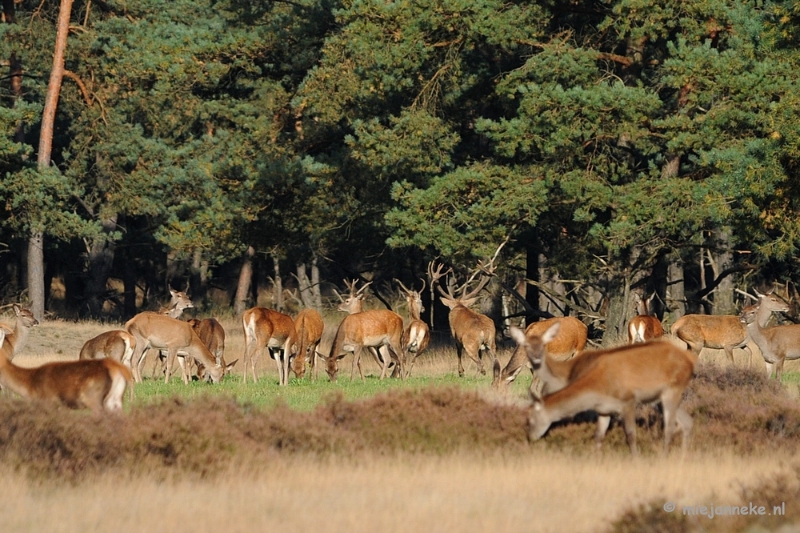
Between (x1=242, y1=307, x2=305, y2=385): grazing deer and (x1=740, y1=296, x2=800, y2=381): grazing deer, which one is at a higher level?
(x1=242, y1=307, x2=305, y2=385): grazing deer

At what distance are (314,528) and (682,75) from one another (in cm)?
1491

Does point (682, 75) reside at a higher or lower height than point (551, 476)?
higher

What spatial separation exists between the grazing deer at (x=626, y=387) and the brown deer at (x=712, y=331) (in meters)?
9.61

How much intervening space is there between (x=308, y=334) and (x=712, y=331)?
7.11 m

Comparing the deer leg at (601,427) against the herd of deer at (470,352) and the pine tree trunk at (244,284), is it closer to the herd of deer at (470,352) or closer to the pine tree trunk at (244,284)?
the herd of deer at (470,352)

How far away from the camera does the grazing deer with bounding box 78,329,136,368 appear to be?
17.4 metres

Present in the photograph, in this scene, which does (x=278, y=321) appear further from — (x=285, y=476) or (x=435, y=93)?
(x=285, y=476)

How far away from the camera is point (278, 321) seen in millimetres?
20250

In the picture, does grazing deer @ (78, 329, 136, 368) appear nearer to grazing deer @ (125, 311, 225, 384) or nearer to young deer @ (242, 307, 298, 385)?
grazing deer @ (125, 311, 225, 384)

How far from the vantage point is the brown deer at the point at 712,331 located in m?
19.9

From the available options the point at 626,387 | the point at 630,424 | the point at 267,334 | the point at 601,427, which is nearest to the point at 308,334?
the point at 267,334

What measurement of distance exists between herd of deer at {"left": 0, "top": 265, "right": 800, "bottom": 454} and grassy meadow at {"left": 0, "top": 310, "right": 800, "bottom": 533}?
398mm

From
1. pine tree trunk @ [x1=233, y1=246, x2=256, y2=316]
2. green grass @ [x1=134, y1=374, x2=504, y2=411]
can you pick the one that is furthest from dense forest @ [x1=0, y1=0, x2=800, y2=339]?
pine tree trunk @ [x1=233, y1=246, x2=256, y2=316]

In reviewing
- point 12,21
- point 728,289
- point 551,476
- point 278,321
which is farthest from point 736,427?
point 12,21
